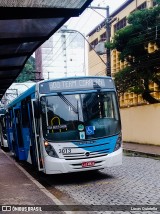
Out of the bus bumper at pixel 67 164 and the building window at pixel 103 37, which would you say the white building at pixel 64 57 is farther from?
the bus bumper at pixel 67 164

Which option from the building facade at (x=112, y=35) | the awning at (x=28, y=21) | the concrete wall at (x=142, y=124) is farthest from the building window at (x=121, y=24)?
the awning at (x=28, y=21)

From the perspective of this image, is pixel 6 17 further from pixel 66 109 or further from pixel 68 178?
pixel 68 178

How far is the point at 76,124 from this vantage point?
9.63 m

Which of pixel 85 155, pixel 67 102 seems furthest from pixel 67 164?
pixel 67 102

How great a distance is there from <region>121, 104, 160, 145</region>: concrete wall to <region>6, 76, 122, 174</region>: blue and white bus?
423 inches

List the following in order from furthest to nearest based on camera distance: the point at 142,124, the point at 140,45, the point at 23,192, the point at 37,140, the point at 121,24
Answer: the point at 121,24, the point at 142,124, the point at 140,45, the point at 37,140, the point at 23,192

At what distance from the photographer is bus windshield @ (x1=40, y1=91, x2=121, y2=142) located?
956 cm

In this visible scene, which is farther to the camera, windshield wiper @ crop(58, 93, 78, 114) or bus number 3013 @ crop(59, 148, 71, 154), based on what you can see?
windshield wiper @ crop(58, 93, 78, 114)

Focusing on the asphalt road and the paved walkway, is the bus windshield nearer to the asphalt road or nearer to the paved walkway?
the asphalt road

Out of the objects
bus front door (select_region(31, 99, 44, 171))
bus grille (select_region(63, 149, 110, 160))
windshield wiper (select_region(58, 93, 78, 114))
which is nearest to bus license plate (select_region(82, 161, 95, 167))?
bus grille (select_region(63, 149, 110, 160))

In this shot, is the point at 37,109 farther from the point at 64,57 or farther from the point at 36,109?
the point at 64,57

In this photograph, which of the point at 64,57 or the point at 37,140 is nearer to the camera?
the point at 37,140

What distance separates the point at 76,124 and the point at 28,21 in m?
2.95

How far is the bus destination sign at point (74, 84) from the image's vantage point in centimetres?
984
